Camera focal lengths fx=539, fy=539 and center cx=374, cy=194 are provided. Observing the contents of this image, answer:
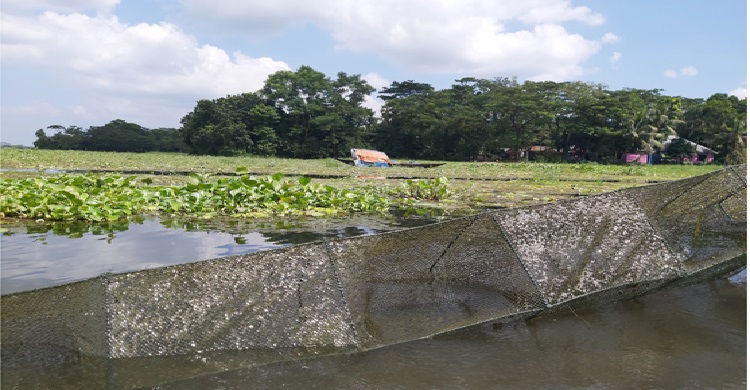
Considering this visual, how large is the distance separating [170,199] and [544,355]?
7.52 m

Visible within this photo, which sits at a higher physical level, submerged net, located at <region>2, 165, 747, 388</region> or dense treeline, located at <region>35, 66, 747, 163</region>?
dense treeline, located at <region>35, 66, 747, 163</region>

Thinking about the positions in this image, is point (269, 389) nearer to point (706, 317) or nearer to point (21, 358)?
point (21, 358)

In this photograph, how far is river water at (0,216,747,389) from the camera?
10.6 ft

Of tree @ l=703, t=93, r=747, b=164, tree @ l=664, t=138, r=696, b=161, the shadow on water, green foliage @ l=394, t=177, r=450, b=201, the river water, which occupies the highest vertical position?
tree @ l=703, t=93, r=747, b=164

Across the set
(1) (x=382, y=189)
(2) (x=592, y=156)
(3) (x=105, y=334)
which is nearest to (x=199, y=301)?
(3) (x=105, y=334)

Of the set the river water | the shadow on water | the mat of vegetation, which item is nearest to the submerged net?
the river water

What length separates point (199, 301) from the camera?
3.33 meters

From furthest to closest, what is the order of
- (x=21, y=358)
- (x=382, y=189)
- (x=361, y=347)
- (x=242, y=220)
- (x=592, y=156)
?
(x=592, y=156), (x=382, y=189), (x=242, y=220), (x=361, y=347), (x=21, y=358)

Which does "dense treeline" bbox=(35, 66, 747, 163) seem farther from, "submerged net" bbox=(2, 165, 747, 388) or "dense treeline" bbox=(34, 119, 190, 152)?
"submerged net" bbox=(2, 165, 747, 388)

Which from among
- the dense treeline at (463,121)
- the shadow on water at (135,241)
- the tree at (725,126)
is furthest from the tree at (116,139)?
the shadow on water at (135,241)

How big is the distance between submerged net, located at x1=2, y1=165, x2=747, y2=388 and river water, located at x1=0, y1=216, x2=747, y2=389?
100 mm

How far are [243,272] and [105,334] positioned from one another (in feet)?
2.80

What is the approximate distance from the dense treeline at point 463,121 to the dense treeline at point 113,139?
38.5 ft

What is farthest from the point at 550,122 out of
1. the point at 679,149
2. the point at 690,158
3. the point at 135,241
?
the point at 135,241
